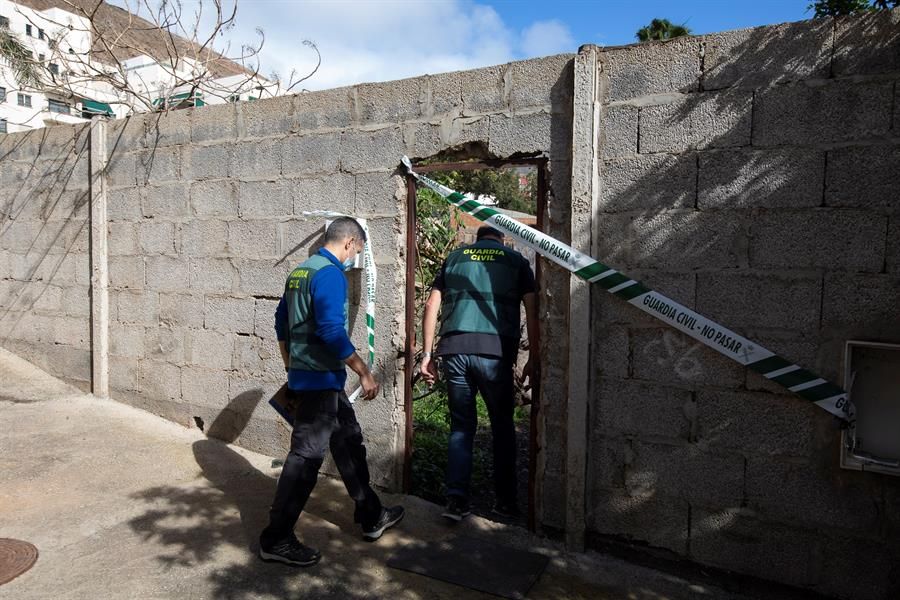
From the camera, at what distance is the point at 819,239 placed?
9.85ft

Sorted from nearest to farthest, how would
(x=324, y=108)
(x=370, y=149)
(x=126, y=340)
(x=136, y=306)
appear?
1. (x=370, y=149)
2. (x=324, y=108)
3. (x=136, y=306)
4. (x=126, y=340)

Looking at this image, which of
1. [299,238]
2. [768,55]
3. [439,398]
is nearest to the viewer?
[768,55]

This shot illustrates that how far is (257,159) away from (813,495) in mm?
4109

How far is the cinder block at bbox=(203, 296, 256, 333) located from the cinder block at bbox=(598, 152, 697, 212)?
9.23 feet

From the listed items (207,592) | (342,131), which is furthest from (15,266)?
(207,592)

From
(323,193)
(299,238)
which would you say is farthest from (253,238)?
(323,193)


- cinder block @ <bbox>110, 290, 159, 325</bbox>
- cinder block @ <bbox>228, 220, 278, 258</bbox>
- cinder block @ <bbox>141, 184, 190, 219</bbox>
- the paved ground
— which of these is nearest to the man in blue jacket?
the paved ground

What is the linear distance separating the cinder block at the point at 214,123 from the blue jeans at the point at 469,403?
8.39ft

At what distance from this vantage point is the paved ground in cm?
325

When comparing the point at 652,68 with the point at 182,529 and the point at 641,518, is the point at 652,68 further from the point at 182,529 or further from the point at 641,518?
the point at 182,529

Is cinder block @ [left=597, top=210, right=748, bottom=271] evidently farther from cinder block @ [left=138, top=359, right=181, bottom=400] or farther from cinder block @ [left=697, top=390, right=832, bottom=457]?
cinder block @ [left=138, top=359, right=181, bottom=400]

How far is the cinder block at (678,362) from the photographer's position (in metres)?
3.24

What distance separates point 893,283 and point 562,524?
206 centimetres

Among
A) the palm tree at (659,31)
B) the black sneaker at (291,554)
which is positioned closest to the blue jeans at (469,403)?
the black sneaker at (291,554)
